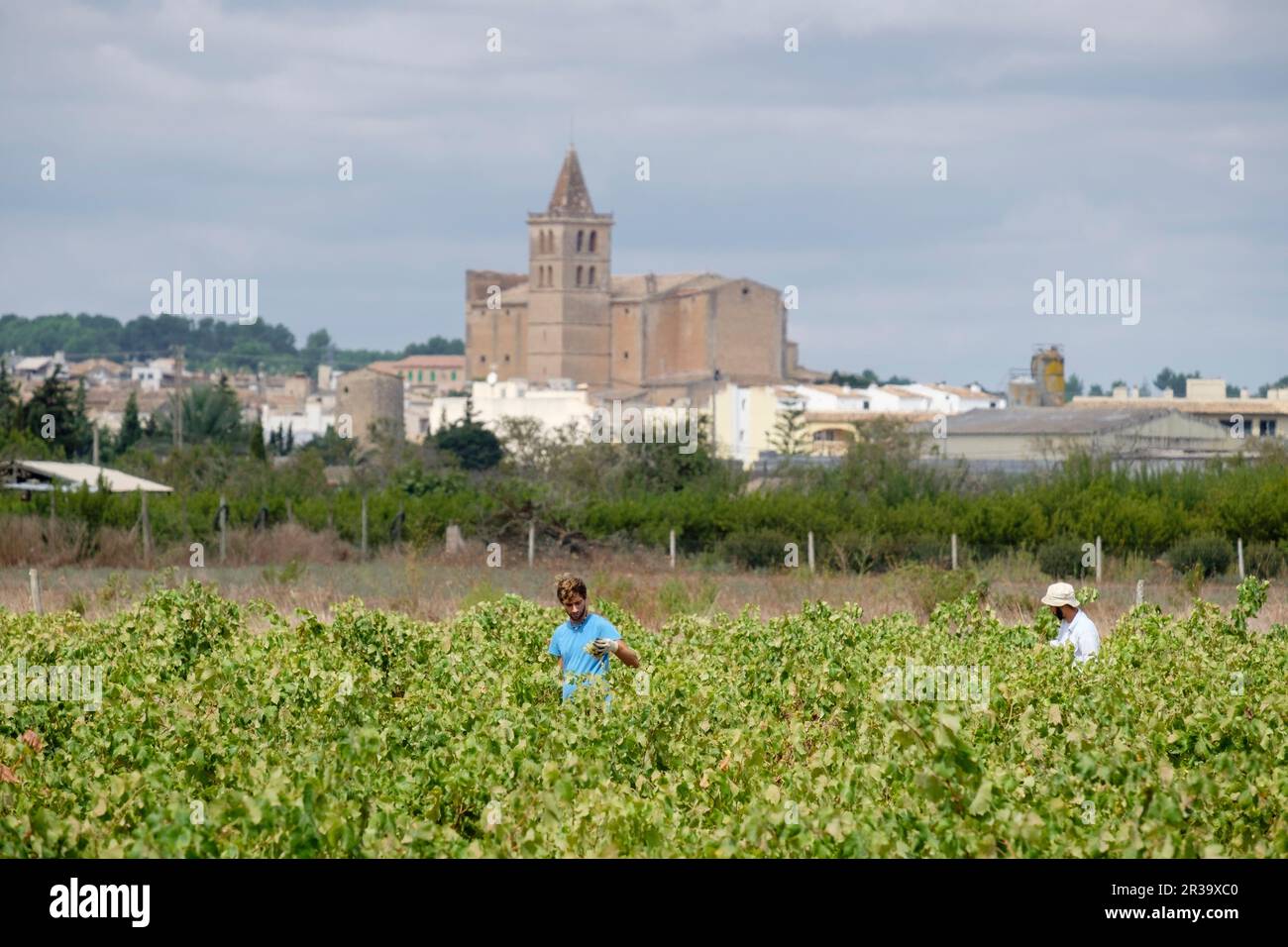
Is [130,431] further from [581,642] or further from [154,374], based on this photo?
[154,374]

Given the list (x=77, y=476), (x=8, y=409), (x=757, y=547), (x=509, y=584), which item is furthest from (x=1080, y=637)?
(x=8, y=409)

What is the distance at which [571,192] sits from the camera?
138 m

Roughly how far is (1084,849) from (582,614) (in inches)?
162

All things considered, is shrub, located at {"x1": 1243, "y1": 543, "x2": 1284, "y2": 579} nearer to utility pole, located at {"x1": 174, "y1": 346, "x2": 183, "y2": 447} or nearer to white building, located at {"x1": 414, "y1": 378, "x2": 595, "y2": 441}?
utility pole, located at {"x1": 174, "y1": 346, "x2": 183, "y2": 447}

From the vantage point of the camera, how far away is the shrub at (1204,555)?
107 feet

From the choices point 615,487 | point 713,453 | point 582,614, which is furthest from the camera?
point 713,453

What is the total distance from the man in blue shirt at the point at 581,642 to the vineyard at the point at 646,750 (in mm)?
205

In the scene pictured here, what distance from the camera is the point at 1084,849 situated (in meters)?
7.25

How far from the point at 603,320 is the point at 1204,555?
3952 inches

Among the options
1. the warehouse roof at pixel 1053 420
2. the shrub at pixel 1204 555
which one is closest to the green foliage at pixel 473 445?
the warehouse roof at pixel 1053 420

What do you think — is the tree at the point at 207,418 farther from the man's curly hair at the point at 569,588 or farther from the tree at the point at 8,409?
the man's curly hair at the point at 569,588

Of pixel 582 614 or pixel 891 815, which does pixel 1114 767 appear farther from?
pixel 582 614

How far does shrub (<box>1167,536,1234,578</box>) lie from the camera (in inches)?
1286
